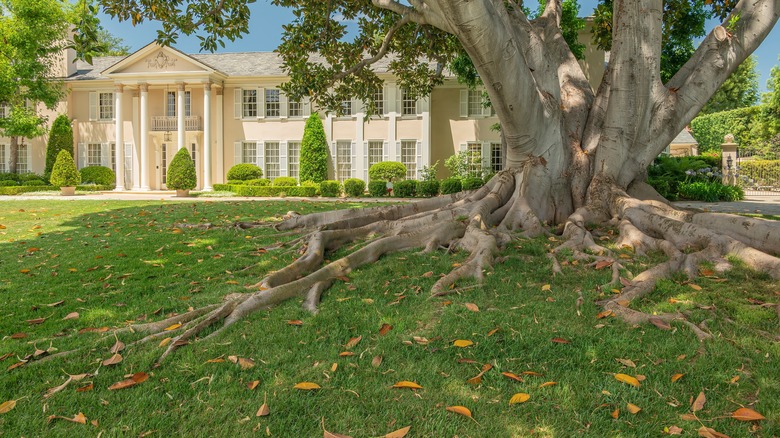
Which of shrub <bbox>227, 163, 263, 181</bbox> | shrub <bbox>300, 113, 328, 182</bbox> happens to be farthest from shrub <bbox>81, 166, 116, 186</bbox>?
shrub <bbox>300, 113, 328, 182</bbox>

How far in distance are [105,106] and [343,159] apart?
47.0ft

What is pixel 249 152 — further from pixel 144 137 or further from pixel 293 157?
pixel 144 137

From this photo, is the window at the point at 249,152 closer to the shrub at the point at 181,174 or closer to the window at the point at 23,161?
the shrub at the point at 181,174

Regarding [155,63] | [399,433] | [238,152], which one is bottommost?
[399,433]

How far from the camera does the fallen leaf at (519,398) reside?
246cm

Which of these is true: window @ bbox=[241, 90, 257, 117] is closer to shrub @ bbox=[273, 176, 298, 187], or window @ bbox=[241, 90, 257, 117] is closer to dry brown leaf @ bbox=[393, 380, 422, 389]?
shrub @ bbox=[273, 176, 298, 187]

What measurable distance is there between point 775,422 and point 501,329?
147 cm

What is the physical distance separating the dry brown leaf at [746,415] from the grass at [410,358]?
32 millimetres

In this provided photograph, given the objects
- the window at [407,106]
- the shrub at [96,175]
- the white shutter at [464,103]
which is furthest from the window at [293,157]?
the shrub at [96,175]

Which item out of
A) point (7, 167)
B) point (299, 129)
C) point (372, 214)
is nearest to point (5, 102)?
point (7, 167)

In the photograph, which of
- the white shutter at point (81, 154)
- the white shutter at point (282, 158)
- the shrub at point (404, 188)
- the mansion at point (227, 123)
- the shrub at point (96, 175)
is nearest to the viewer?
the shrub at point (404, 188)

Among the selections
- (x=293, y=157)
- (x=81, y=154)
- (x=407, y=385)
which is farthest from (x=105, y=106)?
(x=407, y=385)

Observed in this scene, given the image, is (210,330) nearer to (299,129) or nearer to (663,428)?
(663,428)

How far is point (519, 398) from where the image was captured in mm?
2479
